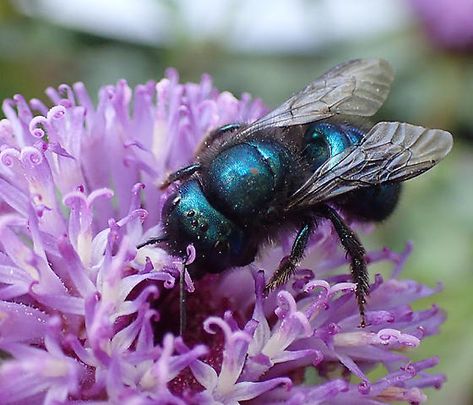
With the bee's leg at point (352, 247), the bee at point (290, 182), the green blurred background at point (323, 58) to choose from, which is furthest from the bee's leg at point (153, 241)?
the green blurred background at point (323, 58)

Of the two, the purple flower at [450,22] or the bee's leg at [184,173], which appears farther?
the purple flower at [450,22]

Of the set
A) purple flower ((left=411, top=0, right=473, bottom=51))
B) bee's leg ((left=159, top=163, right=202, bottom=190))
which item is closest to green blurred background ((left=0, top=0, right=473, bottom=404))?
purple flower ((left=411, top=0, right=473, bottom=51))

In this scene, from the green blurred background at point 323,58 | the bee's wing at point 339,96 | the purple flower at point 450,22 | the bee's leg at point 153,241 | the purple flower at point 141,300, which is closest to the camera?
the purple flower at point 141,300

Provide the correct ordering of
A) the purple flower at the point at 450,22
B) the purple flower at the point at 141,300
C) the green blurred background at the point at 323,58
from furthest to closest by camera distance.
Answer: the purple flower at the point at 450,22 < the green blurred background at the point at 323,58 < the purple flower at the point at 141,300

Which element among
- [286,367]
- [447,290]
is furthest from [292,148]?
Answer: [447,290]

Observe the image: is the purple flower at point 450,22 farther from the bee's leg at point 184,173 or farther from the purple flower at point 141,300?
the bee's leg at point 184,173

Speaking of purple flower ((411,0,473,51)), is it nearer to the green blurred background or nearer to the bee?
the green blurred background
